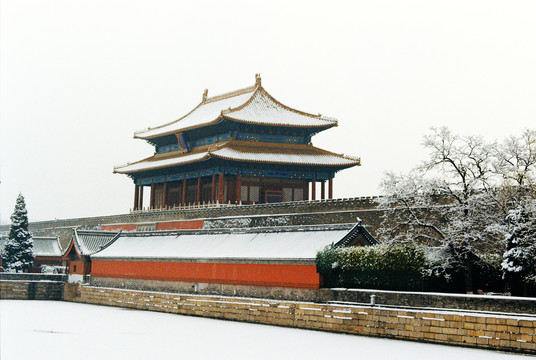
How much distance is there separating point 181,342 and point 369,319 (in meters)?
6.27

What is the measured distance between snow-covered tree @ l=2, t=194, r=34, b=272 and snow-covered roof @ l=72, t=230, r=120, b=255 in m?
5.98

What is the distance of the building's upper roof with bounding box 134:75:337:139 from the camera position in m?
51.7

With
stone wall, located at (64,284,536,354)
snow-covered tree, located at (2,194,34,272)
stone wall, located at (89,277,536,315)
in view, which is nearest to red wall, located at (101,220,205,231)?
snow-covered tree, located at (2,194,34,272)

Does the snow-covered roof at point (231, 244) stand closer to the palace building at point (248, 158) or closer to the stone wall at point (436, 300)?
the stone wall at point (436, 300)

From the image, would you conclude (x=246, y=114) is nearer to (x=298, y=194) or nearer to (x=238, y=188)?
(x=238, y=188)

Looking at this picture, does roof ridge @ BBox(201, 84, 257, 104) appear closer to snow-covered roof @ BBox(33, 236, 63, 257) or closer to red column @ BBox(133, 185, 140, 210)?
red column @ BBox(133, 185, 140, 210)

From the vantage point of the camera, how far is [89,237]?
142 ft

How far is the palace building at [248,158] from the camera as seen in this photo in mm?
49906

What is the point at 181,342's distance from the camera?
2211cm

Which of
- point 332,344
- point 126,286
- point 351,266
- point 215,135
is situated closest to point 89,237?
point 126,286

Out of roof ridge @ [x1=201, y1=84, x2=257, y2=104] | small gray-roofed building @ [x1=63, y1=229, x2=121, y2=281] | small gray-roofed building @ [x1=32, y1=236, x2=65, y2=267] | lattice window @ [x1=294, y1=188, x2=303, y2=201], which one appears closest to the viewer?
small gray-roofed building @ [x1=63, y1=229, x2=121, y2=281]

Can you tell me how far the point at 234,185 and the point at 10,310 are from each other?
20470 millimetres

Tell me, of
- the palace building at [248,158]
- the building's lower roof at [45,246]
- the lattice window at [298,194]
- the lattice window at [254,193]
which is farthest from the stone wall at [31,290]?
the lattice window at [298,194]

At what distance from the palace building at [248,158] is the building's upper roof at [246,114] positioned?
0.25 ft
